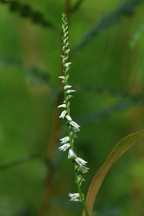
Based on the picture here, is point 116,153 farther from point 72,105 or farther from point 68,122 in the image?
point 72,105

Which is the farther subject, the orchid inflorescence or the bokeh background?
the bokeh background

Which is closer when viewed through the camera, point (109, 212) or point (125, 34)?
point (109, 212)

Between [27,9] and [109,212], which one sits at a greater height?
[27,9]

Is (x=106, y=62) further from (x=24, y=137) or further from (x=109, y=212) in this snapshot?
(x=109, y=212)

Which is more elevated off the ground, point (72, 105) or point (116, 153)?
point (116, 153)

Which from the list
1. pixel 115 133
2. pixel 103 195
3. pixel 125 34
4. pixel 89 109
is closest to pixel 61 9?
pixel 125 34

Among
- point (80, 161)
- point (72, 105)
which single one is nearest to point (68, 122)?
point (80, 161)

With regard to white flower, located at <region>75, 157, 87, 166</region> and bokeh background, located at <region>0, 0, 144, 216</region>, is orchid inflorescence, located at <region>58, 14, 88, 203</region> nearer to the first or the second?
white flower, located at <region>75, 157, 87, 166</region>

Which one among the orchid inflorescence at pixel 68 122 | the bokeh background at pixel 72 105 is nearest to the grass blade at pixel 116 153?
A: the orchid inflorescence at pixel 68 122

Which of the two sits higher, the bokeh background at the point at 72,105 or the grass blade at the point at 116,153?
the grass blade at the point at 116,153

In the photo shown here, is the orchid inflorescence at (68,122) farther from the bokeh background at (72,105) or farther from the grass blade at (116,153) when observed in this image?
the bokeh background at (72,105)

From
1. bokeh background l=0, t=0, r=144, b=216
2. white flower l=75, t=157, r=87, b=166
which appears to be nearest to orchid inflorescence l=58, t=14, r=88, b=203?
white flower l=75, t=157, r=87, b=166
